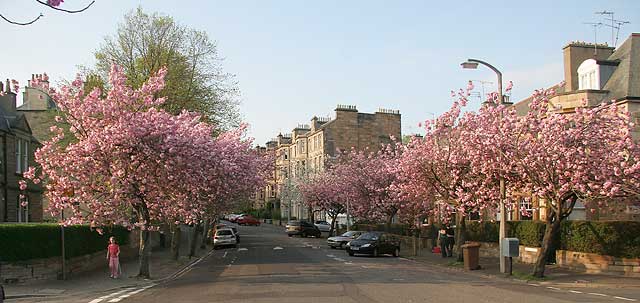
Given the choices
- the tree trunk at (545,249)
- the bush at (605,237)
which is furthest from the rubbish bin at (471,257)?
the tree trunk at (545,249)

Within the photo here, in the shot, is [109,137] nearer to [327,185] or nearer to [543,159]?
[543,159]

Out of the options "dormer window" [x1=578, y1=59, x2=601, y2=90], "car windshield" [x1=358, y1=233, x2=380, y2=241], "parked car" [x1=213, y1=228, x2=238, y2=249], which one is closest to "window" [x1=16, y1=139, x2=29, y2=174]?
"parked car" [x1=213, y1=228, x2=238, y2=249]

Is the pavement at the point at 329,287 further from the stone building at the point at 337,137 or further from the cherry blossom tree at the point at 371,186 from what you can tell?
the stone building at the point at 337,137

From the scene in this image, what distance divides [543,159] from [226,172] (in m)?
14.2

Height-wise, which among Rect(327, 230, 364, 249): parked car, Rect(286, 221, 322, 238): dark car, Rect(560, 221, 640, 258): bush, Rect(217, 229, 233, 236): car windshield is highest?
Rect(560, 221, 640, 258): bush

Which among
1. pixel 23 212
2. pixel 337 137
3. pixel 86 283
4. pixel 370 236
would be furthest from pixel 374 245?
pixel 337 137

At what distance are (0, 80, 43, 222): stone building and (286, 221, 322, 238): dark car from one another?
28595 mm

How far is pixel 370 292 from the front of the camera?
16.2 m

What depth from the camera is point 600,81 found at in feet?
96.4

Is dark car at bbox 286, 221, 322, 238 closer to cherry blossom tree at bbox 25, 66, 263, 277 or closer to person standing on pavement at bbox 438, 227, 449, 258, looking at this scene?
person standing on pavement at bbox 438, 227, 449, 258

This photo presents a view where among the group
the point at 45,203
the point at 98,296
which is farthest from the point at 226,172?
the point at 45,203

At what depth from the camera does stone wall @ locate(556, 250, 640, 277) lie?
2182 cm

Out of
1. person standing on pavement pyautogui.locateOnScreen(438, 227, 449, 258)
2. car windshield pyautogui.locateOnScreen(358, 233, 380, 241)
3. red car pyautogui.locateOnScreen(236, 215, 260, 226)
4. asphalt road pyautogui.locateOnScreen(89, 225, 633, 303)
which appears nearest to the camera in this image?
asphalt road pyautogui.locateOnScreen(89, 225, 633, 303)

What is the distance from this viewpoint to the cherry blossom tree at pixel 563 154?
64.2 ft
